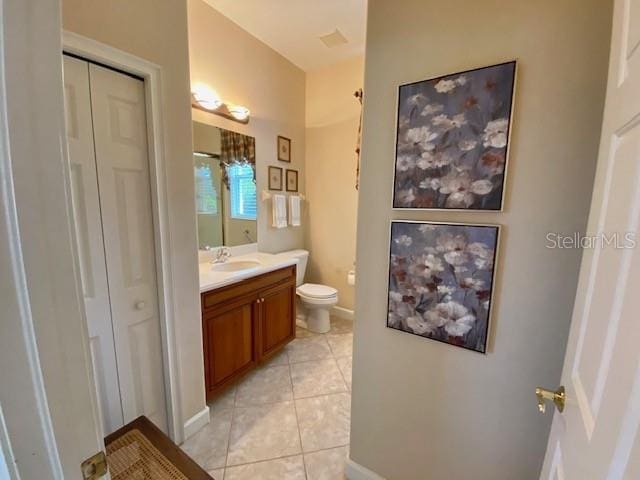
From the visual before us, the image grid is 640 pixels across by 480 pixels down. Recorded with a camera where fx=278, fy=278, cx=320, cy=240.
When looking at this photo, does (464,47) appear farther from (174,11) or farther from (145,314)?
(145,314)

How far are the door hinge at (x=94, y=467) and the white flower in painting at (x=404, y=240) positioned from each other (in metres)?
1.03

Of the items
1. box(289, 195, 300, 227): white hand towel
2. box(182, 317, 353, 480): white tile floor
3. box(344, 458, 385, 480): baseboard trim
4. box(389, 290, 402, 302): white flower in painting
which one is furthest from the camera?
box(289, 195, 300, 227): white hand towel

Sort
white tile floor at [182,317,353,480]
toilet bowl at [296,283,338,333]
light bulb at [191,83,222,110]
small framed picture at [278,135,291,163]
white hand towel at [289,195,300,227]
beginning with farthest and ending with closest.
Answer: white hand towel at [289,195,300,227] < small framed picture at [278,135,291,163] < toilet bowl at [296,283,338,333] < light bulb at [191,83,222,110] < white tile floor at [182,317,353,480]

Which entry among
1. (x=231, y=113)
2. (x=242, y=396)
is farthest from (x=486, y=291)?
(x=231, y=113)

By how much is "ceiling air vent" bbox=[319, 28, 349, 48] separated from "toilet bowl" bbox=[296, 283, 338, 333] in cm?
239

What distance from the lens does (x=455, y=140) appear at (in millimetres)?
993

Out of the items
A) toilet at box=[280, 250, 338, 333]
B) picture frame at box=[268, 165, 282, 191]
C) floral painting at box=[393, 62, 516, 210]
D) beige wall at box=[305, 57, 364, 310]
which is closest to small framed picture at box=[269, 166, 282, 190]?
picture frame at box=[268, 165, 282, 191]

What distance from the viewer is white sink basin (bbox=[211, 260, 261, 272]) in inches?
89.4

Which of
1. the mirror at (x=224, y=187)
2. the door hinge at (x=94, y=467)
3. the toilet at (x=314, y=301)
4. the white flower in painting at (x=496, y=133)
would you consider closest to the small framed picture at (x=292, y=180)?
the mirror at (x=224, y=187)

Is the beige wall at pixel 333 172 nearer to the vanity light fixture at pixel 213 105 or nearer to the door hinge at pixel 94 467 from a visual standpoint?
the vanity light fixture at pixel 213 105

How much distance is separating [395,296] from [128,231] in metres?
1.26

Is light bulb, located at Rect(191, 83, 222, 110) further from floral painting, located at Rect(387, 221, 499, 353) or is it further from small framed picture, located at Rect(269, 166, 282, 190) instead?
floral painting, located at Rect(387, 221, 499, 353)

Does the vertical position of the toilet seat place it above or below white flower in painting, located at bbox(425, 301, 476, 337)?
below

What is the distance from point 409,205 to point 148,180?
122 cm
